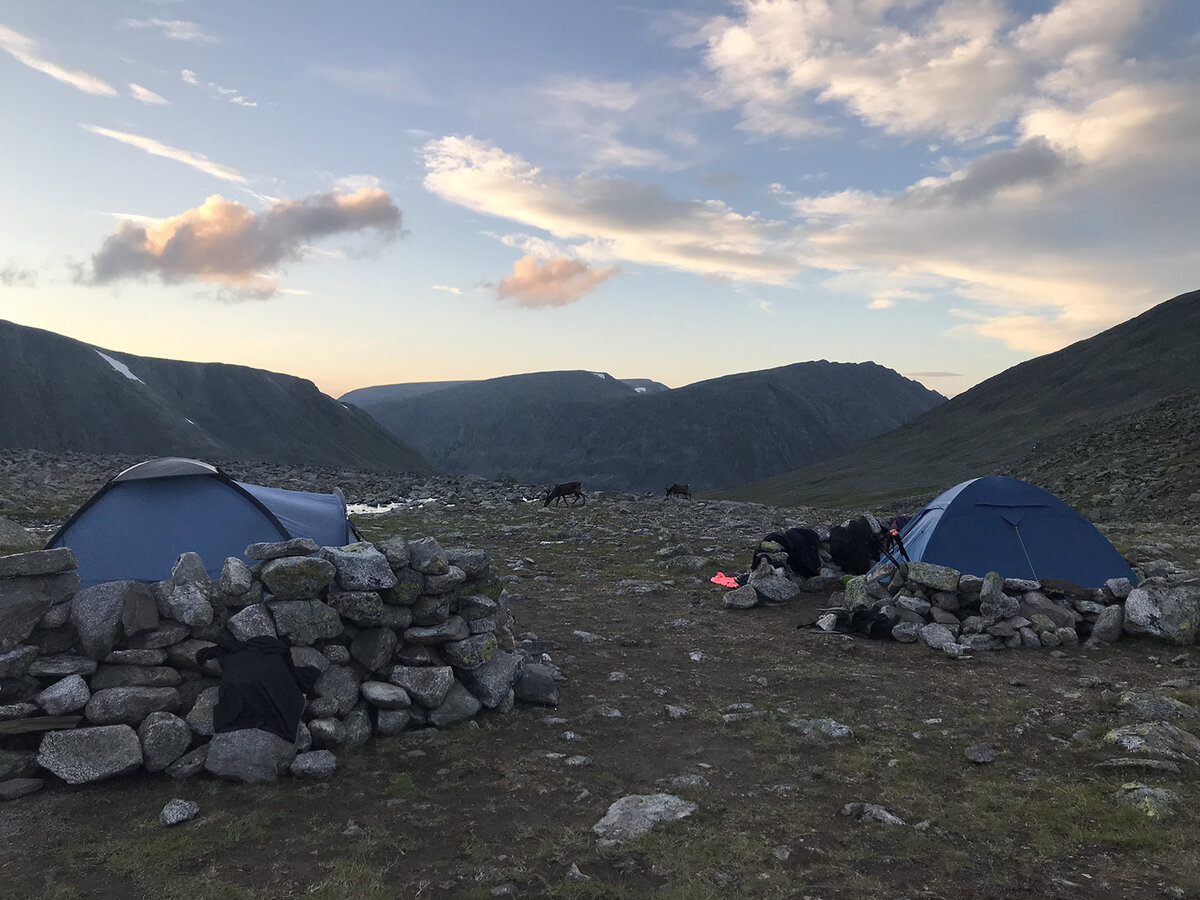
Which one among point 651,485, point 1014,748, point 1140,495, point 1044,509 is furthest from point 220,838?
point 651,485

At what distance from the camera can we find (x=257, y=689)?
277 inches

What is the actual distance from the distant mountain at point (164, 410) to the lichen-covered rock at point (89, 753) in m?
86.0

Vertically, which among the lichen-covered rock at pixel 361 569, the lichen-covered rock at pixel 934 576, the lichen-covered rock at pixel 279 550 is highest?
the lichen-covered rock at pixel 279 550

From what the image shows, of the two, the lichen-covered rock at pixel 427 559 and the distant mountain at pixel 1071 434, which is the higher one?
the distant mountain at pixel 1071 434

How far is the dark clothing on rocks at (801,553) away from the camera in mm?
15234

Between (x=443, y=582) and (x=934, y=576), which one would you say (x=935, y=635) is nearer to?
(x=934, y=576)

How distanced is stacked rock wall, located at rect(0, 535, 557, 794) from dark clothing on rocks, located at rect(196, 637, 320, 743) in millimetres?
111

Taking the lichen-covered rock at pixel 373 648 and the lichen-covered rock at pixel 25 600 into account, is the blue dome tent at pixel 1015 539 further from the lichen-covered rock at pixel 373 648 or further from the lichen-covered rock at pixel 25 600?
the lichen-covered rock at pixel 25 600

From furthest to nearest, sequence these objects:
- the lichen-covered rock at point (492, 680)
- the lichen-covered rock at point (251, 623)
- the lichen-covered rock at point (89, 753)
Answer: the lichen-covered rock at point (492, 680)
the lichen-covered rock at point (251, 623)
the lichen-covered rock at point (89, 753)

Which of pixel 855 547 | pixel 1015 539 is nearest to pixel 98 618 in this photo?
pixel 855 547

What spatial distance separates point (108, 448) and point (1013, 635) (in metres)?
113

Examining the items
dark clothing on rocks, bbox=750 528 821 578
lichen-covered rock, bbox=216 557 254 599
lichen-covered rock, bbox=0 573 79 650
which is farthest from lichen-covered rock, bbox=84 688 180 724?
dark clothing on rocks, bbox=750 528 821 578

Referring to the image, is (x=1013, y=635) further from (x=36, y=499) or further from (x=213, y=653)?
(x=36, y=499)

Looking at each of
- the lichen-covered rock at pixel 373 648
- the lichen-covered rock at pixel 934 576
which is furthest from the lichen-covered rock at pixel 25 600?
the lichen-covered rock at pixel 934 576
